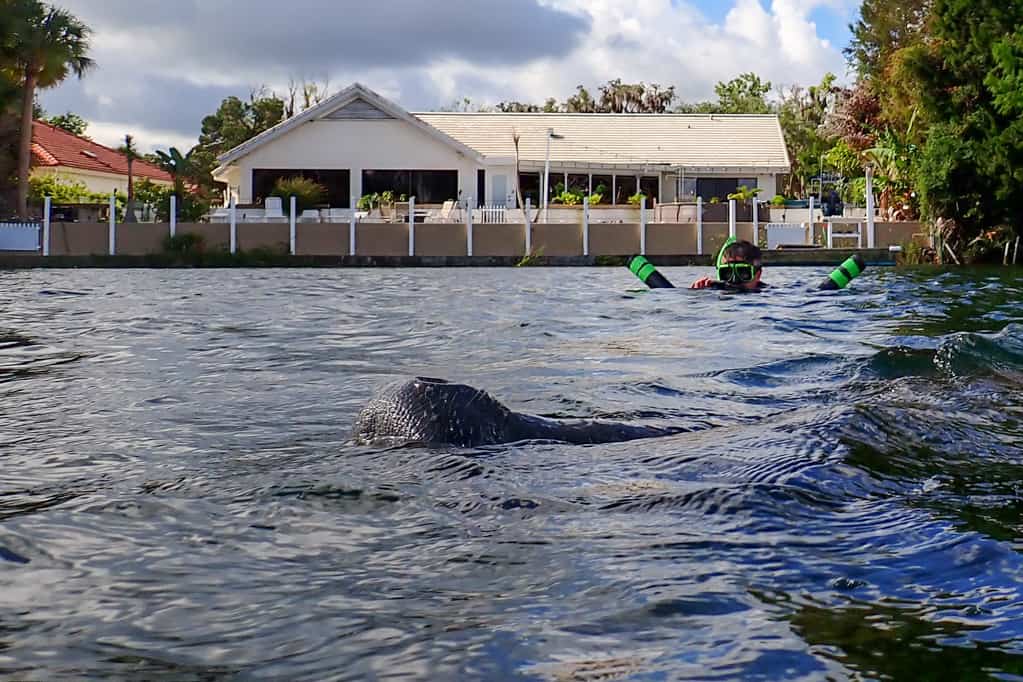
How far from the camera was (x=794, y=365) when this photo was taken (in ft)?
27.0

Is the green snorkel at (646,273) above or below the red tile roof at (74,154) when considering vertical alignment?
below

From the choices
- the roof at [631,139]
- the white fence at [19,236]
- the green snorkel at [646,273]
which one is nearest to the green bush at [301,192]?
the white fence at [19,236]

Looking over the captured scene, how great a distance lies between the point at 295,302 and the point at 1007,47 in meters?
17.4

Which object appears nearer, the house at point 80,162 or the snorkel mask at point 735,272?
the snorkel mask at point 735,272

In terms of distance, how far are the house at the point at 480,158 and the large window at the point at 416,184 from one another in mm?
34

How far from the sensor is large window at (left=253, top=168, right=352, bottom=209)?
1594 inches

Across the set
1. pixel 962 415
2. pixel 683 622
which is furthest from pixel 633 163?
pixel 683 622

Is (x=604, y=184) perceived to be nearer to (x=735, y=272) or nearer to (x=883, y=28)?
(x=883, y=28)

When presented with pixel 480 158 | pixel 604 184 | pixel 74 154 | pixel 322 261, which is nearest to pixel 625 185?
pixel 604 184

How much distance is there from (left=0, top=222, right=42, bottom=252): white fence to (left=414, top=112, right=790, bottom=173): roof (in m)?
15.8

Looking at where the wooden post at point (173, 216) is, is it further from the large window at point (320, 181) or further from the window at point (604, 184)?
the window at point (604, 184)

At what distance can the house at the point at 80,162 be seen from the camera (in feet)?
161

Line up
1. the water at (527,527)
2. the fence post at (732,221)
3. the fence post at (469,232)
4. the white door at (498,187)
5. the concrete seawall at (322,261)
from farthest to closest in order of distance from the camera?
the white door at (498,187) → the fence post at (469,232) → the fence post at (732,221) → the concrete seawall at (322,261) → the water at (527,527)

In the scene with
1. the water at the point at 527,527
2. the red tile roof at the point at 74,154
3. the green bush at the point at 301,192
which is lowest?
the water at the point at 527,527
